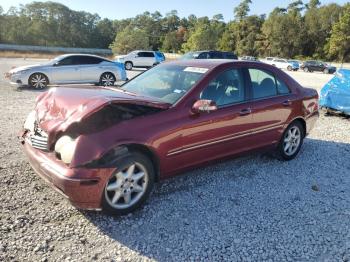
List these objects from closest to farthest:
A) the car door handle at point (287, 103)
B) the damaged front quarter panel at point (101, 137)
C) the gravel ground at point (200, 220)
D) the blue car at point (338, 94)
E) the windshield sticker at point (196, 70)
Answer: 1. the gravel ground at point (200, 220)
2. the damaged front quarter panel at point (101, 137)
3. the windshield sticker at point (196, 70)
4. the car door handle at point (287, 103)
5. the blue car at point (338, 94)

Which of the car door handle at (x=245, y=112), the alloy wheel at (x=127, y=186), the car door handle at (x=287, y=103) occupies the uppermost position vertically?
the car door handle at (x=287, y=103)

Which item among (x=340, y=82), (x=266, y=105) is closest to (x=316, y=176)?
(x=266, y=105)

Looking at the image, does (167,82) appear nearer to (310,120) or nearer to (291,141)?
(291,141)

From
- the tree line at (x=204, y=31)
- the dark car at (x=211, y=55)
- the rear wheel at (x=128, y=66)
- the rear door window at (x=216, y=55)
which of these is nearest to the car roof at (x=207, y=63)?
the dark car at (x=211, y=55)

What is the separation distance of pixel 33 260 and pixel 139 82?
284 centimetres

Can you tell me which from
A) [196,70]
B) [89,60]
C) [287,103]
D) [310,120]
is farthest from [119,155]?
[89,60]

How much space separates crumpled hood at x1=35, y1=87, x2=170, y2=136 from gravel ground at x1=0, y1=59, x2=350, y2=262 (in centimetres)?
92

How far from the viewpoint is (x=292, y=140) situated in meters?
5.93

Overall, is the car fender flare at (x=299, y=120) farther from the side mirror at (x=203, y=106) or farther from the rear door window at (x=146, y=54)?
the rear door window at (x=146, y=54)

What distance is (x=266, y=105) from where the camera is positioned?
5.25 m

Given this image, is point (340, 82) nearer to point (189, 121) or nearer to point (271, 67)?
point (271, 67)

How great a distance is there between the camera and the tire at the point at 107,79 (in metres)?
14.8

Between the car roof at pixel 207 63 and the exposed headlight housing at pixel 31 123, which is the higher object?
the car roof at pixel 207 63

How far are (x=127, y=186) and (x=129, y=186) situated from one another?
26 mm
